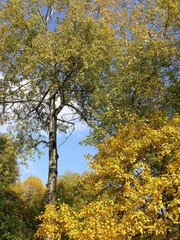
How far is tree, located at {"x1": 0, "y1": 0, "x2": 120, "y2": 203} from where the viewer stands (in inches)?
620

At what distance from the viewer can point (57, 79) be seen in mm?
16484

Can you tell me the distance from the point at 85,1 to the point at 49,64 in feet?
17.7

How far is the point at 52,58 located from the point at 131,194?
7.76 metres

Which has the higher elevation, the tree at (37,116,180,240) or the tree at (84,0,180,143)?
the tree at (84,0,180,143)

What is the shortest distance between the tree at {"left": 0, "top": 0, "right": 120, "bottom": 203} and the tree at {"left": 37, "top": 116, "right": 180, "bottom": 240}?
4.43 meters

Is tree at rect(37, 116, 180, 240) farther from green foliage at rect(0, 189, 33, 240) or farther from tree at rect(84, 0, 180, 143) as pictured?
green foliage at rect(0, 189, 33, 240)

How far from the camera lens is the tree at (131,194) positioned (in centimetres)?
989

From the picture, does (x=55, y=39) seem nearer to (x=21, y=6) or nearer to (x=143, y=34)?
(x=21, y=6)

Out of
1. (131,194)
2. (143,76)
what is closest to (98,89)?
(143,76)

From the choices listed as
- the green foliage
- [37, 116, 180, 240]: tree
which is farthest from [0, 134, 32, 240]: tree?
[37, 116, 180, 240]: tree

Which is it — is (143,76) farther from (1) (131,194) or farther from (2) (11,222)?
(2) (11,222)

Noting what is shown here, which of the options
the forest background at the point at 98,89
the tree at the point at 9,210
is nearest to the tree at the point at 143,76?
the forest background at the point at 98,89

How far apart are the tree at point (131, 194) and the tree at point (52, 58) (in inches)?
174

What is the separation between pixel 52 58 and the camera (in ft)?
49.8
